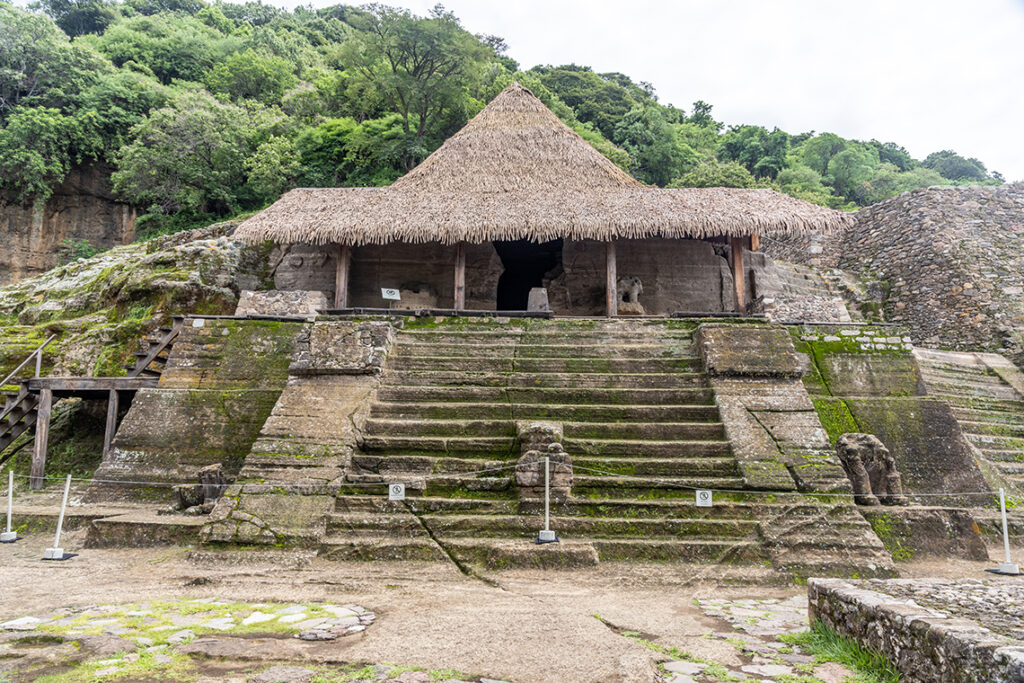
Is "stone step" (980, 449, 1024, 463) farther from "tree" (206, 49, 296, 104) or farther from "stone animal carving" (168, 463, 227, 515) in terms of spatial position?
"tree" (206, 49, 296, 104)

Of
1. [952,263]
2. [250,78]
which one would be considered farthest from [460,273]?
[250,78]

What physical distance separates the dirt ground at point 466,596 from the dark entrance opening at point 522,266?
9390 mm

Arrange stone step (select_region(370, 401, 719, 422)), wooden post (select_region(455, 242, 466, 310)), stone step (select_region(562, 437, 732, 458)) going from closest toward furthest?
stone step (select_region(562, 437, 732, 458))
stone step (select_region(370, 401, 719, 422))
wooden post (select_region(455, 242, 466, 310))

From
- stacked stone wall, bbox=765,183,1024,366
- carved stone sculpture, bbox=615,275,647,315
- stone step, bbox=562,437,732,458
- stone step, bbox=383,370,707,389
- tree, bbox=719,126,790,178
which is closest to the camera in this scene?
stone step, bbox=562,437,732,458

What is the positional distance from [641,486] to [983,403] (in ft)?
24.9

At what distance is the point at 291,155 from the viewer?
18.9 meters

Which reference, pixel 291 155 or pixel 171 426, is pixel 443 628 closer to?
pixel 171 426

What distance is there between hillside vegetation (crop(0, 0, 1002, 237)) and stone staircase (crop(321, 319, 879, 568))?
45.2 feet

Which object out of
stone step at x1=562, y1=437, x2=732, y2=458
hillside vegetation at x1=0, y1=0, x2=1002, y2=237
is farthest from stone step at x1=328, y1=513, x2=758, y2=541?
hillside vegetation at x1=0, y1=0, x2=1002, y2=237

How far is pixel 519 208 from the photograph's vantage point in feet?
34.7

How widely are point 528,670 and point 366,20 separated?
21.9m

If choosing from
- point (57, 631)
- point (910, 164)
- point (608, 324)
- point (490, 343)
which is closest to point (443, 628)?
point (57, 631)

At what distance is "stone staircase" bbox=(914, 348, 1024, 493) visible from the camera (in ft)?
25.6

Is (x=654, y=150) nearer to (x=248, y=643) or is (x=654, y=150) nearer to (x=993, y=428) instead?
(x=993, y=428)
